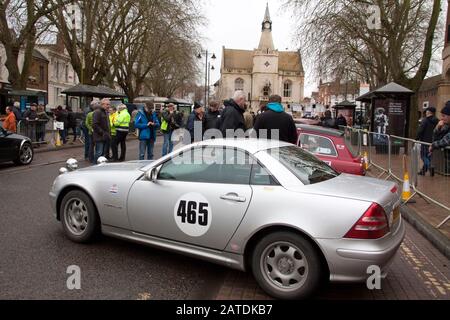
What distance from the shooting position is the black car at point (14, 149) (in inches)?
456

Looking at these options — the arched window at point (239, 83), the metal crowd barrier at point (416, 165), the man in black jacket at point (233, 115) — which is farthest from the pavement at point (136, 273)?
the arched window at point (239, 83)

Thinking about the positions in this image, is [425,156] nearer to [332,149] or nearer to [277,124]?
[332,149]

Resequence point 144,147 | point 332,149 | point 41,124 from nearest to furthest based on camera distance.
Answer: point 332,149 < point 144,147 < point 41,124

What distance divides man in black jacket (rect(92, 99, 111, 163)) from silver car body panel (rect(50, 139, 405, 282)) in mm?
6685

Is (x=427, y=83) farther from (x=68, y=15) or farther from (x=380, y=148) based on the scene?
(x=380, y=148)

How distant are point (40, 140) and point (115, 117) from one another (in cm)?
642

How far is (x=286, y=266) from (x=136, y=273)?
1563 millimetres

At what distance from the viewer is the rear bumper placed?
3635 mm

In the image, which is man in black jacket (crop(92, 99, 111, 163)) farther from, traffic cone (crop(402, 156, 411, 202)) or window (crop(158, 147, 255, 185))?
traffic cone (crop(402, 156, 411, 202))

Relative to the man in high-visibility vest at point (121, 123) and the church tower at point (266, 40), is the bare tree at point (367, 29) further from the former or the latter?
the church tower at point (266, 40)

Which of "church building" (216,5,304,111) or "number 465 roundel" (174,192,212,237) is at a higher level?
"church building" (216,5,304,111)

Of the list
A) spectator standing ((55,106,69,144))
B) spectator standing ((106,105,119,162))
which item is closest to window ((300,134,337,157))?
spectator standing ((106,105,119,162))

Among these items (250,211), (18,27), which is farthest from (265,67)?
(250,211)

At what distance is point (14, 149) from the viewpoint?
11961mm
